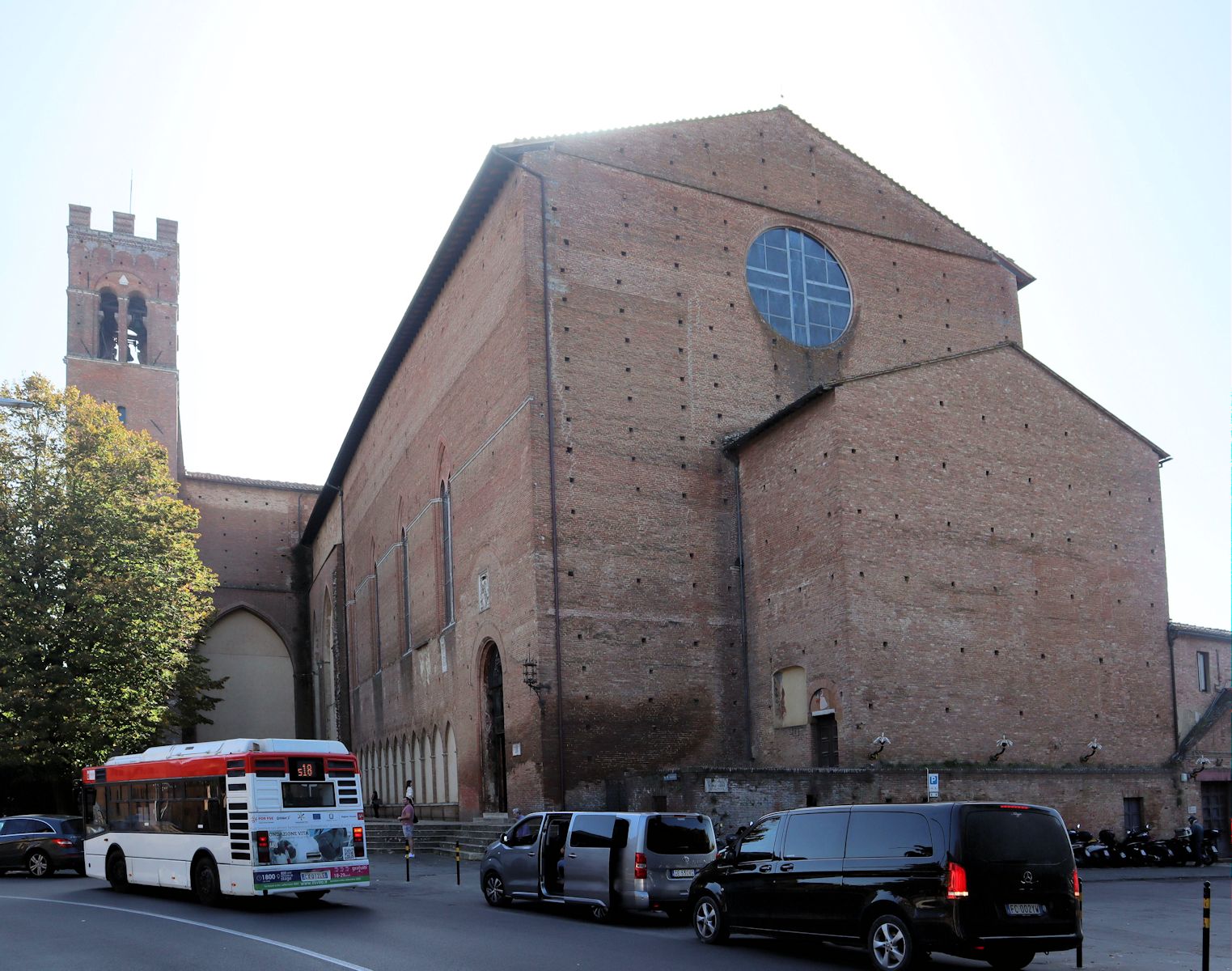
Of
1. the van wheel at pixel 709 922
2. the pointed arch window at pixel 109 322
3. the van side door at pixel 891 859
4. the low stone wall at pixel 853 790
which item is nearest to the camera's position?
the van side door at pixel 891 859

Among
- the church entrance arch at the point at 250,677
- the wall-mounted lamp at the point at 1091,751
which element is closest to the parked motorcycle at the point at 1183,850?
the wall-mounted lamp at the point at 1091,751

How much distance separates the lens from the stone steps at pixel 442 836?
2644 centimetres

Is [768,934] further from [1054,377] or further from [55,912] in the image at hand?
[1054,377]

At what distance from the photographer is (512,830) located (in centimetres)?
1725

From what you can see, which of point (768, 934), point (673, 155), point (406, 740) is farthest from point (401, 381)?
point (768, 934)

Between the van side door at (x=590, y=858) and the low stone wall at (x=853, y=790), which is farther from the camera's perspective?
the low stone wall at (x=853, y=790)

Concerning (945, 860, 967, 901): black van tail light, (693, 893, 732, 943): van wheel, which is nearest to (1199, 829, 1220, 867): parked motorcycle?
(693, 893, 732, 943): van wheel

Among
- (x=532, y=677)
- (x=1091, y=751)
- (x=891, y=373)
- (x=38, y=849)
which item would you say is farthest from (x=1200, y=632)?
(x=38, y=849)

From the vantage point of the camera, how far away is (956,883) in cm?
1058

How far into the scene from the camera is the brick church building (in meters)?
25.1

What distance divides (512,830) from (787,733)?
10694mm

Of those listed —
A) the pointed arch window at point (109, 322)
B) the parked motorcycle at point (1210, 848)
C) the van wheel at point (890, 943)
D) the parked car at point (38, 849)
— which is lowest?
the parked motorcycle at point (1210, 848)

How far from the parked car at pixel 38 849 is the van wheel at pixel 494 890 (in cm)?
1129

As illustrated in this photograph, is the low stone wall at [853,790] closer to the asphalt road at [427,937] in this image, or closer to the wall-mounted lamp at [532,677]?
the wall-mounted lamp at [532,677]
